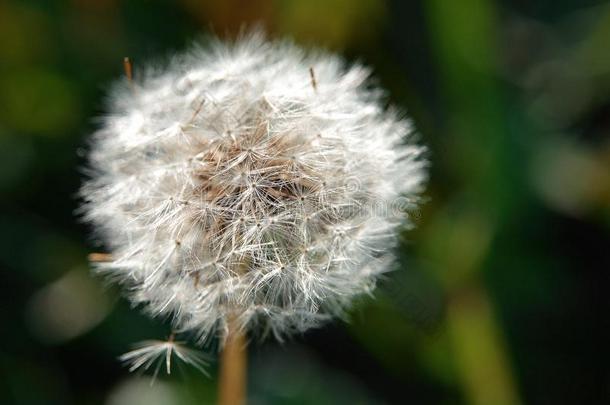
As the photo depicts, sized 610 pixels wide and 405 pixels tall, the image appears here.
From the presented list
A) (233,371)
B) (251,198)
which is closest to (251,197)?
(251,198)

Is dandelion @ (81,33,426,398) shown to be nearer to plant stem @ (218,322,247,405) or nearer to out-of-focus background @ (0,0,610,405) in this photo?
plant stem @ (218,322,247,405)

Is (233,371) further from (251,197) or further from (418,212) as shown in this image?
(418,212)

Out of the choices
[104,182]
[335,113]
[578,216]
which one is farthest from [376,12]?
[104,182]

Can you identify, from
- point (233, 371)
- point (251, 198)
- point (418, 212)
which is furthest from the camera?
point (418, 212)

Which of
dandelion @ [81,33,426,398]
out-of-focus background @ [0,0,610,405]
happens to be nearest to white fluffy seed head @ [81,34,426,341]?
dandelion @ [81,33,426,398]

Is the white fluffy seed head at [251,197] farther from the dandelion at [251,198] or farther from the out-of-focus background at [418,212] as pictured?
the out-of-focus background at [418,212]

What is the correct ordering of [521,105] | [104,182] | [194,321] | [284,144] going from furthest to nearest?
[521,105] < [104,182] < [284,144] < [194,321]

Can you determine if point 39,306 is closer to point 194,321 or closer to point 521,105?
point 194,321

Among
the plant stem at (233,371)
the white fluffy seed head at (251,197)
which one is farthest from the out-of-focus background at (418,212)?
the white fluffy seed head at (251,197)
